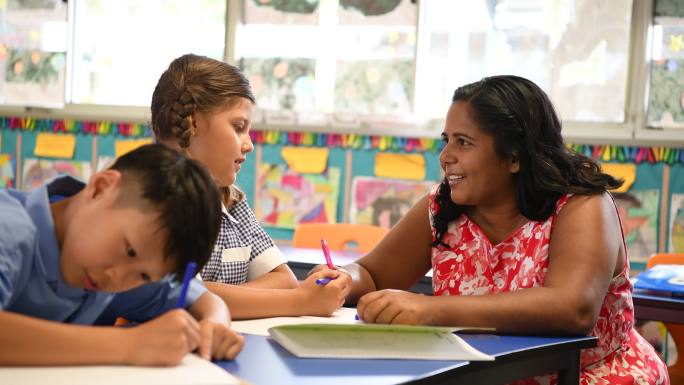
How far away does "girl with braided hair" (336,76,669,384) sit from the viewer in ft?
5.56

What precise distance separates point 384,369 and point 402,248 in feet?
2.94

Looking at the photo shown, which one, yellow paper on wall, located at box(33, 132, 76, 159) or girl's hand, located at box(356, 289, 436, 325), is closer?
girl's hand, located at box(356, 289, 436, 325)

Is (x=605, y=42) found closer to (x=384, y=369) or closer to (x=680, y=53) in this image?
(x=680, y=53)

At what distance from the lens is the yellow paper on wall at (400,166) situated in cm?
407

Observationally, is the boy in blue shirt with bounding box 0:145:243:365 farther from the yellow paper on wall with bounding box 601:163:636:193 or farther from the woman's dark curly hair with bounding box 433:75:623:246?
the yellow paper on wall with bounding box 601:163:636:193

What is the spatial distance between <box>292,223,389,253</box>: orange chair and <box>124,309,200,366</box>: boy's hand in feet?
7.55

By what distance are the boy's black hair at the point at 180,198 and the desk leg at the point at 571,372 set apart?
0.75 meters

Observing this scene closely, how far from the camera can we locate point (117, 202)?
45.1 inches

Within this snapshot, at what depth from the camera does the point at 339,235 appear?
137 inches

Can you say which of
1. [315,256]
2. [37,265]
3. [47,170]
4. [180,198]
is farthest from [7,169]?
[180,198]

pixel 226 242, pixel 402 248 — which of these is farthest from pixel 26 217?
pixel 402 248

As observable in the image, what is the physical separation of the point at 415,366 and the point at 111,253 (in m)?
0.45

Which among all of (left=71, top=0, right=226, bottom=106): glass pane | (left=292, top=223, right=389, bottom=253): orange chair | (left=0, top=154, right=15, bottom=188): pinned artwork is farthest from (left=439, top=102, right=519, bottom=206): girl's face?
(left=0, top=154, right=15, bottom=188): pinned artwork

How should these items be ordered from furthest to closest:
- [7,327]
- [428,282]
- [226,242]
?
[428,282] < [226,242] < [7,327]
